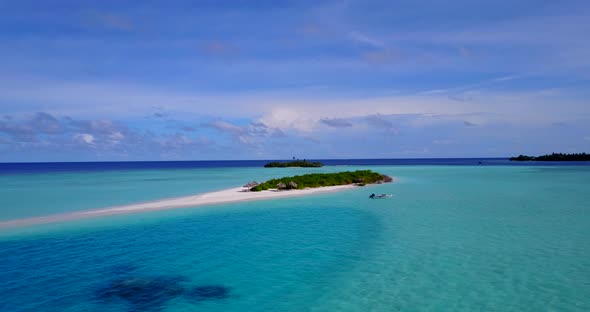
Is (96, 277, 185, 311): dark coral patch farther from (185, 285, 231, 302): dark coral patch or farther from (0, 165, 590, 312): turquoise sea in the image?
(185, 285, 231, 302): dark coral patch

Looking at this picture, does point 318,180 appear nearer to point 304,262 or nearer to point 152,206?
point 152,206

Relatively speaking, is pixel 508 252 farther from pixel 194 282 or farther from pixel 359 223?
pixel 194 282

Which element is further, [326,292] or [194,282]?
[194,282]

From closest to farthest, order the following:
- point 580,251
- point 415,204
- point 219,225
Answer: point 580,251, point 219,225, point 415,204

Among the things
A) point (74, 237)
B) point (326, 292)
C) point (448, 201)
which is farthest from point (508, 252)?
point (74, 237)

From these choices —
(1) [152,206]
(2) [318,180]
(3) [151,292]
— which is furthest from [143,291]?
(2) [318,180]

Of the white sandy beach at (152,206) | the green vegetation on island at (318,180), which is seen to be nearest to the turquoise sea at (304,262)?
the white sandy beach at (152,206)

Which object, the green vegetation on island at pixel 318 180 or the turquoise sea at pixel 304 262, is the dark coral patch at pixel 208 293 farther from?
the green vegetation on island at pixel 318 180

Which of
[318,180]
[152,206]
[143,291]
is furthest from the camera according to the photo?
[318,180]

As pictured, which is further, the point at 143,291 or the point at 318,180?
the point at 318,180
